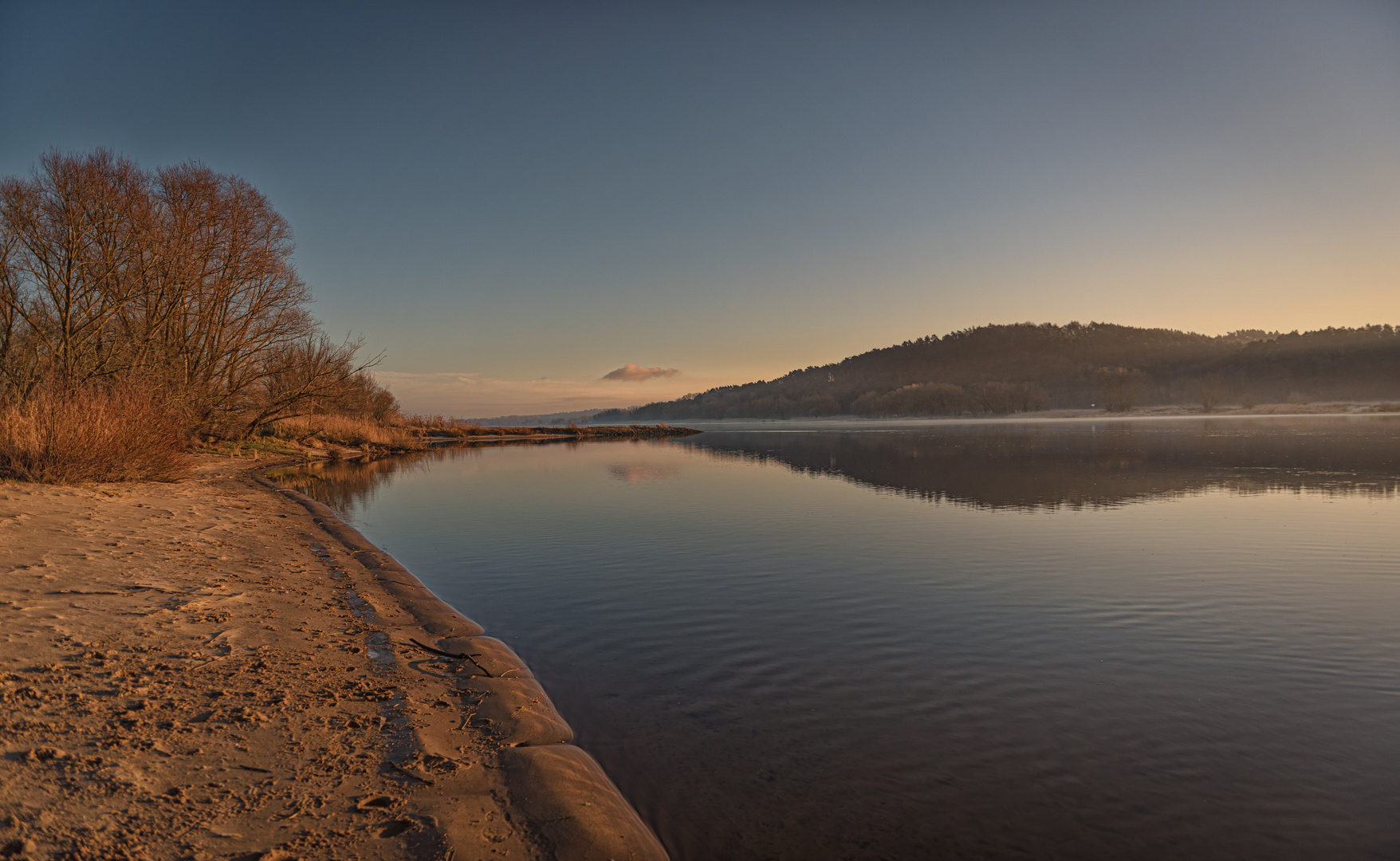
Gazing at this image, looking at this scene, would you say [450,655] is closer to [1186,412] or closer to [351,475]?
[351,475]

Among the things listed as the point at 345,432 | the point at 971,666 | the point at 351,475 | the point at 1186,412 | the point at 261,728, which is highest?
the point at 345,432

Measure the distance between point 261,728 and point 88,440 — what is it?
13.2 metres

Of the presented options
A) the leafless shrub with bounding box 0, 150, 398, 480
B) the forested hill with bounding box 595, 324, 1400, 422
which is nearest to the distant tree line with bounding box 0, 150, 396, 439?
the leafless shrub with bounding box 0, 150, 398, 480

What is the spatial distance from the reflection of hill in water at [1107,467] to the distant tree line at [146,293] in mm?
23591

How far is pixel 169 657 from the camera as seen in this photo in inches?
209

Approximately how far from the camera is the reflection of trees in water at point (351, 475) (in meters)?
21.9

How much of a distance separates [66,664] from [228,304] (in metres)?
27.2

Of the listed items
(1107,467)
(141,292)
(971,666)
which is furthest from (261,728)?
(1107,467)

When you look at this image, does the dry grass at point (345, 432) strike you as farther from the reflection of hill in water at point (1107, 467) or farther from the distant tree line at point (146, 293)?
the reflection of hill in water at point (1107, 467)

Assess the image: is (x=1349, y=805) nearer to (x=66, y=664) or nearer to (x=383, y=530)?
(x=66, y=664)

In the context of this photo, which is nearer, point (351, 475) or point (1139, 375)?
point (351, 475)

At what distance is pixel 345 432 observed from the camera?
46.3 metres

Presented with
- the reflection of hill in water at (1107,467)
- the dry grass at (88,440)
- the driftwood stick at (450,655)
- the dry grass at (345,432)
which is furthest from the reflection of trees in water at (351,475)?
the reflection of hill in water at (1107,467)

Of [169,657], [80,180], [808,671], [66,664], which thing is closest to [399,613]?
[169,657]
